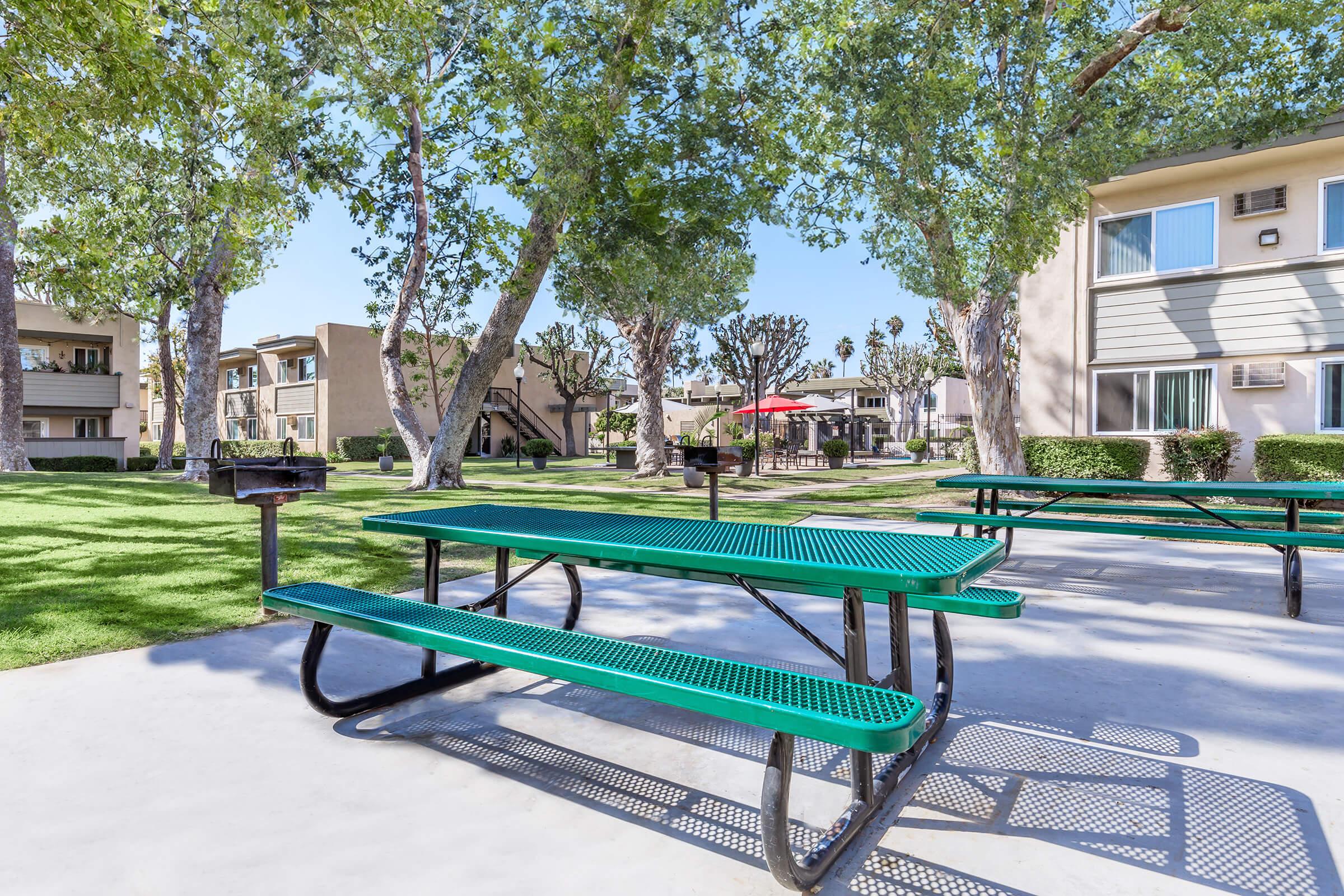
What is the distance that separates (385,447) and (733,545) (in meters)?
28.2

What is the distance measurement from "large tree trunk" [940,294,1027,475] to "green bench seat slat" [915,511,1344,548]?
284 inches

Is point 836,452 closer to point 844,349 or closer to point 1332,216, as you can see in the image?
point 1332,216

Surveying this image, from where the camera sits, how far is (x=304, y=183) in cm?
1442

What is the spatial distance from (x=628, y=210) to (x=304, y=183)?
760 cm

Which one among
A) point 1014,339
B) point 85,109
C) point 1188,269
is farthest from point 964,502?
point 1014,339

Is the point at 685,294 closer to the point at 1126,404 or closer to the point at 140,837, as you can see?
the point at 1126,404

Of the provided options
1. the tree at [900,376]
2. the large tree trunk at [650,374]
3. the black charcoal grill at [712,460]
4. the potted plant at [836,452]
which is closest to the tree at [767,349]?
the tree at [900,376]

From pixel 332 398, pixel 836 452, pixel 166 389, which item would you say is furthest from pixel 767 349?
pixel 166 389

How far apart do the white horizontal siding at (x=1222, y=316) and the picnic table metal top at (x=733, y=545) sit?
13.2 metres

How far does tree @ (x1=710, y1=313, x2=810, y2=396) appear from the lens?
4544 centimetres

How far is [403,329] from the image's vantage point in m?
14.9

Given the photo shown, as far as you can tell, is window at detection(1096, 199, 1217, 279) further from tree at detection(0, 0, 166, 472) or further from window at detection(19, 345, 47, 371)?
window at detection(19, 345, 47, 371)

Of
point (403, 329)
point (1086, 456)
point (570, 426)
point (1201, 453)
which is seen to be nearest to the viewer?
point (1201, 453)

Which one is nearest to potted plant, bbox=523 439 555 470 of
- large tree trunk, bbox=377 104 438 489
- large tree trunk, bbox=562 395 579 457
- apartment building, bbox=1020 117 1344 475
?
large tree trunk, bbox=562 395 579 457
